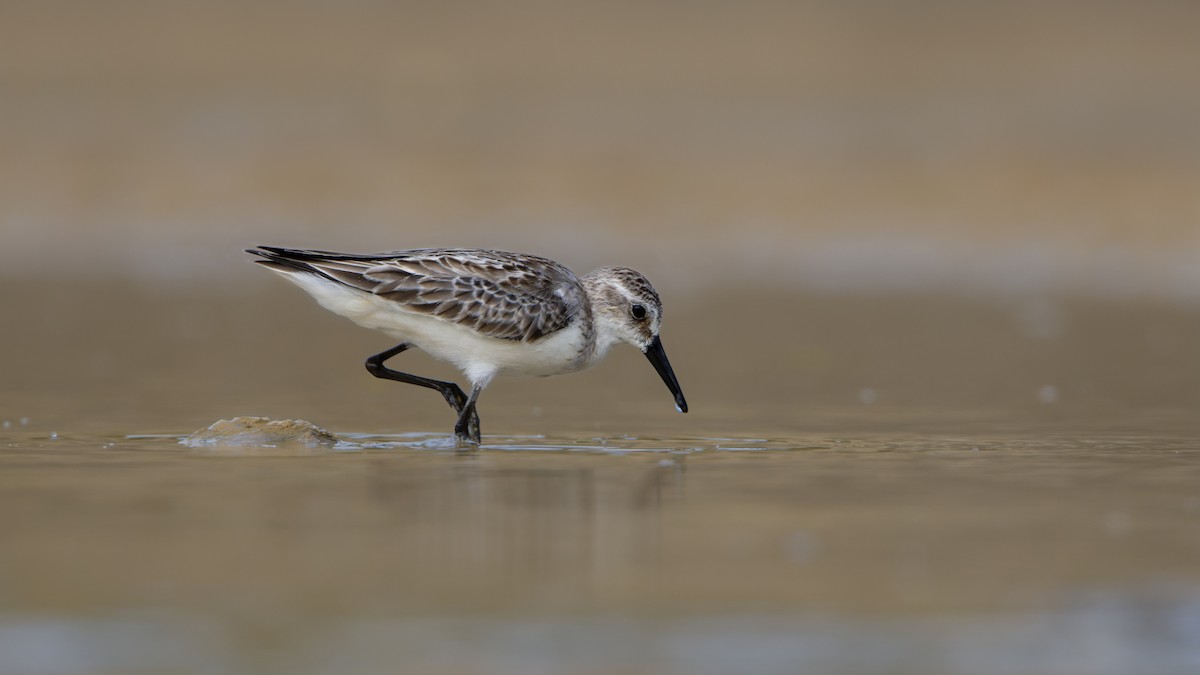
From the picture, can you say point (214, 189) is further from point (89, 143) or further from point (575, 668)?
point (575, 668)

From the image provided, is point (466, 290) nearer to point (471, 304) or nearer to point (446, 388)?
point (471, 304)

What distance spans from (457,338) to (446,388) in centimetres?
62

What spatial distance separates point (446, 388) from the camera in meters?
11.0

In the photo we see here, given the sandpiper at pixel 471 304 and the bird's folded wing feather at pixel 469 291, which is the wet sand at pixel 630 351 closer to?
the sandpiper at pixel 471 304

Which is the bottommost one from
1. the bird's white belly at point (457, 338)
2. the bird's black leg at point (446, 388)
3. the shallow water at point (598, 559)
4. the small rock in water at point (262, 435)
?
the shallow water at point (598, 559)

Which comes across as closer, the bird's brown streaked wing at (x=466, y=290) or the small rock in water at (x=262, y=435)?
the small rock in water at (x=262, y=435)

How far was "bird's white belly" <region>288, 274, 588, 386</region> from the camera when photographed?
409 inches

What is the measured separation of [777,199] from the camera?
1021 inches

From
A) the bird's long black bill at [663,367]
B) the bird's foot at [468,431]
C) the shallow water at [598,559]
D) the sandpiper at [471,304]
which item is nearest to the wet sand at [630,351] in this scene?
the shallow water at [598,559]

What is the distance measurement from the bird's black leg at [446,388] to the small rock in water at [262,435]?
2.42 ft

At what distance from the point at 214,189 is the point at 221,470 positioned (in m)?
18.3

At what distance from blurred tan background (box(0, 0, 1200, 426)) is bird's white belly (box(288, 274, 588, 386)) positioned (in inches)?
66.8

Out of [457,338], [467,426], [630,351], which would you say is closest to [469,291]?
[457,338]

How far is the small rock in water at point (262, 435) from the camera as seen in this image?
31.9 ft
